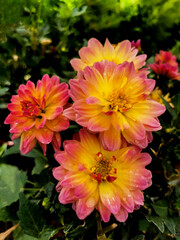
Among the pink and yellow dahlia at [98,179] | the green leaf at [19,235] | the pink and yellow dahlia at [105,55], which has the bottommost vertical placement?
the green leaf at [19,235]

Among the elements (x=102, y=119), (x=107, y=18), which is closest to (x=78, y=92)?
(x=102, y=119)

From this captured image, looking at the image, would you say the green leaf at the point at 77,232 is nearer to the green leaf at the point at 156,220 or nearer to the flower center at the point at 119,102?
the green leaf at the point at 156,220

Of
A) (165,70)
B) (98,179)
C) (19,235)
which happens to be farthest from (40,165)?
(165,70)

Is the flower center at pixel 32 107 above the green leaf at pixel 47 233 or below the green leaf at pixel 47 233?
above

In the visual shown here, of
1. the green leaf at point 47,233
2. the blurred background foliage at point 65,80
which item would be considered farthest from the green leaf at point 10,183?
the green leaf at point 47,233

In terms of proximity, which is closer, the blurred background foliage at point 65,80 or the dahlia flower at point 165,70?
the blurred background foliage at point 65,80

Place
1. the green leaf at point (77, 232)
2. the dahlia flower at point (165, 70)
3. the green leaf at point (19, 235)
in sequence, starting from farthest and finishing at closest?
the dahlia flower at point (165, 70) → the green leaf at point (19, 235) → the green leaf at point (77, 232)

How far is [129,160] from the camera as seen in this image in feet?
1.69

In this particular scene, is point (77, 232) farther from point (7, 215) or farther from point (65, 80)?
point (65, 80)

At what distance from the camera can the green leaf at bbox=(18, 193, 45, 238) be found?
2.09 feet

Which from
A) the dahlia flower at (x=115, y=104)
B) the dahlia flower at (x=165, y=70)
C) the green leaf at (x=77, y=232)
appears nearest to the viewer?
the dahlia flower at (x=115, y=104)

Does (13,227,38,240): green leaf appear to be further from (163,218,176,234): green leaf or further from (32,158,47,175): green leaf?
(163,218,176,234): green leaf

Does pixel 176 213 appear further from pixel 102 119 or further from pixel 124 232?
pixel 102 119

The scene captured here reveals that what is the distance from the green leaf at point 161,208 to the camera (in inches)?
26.4
